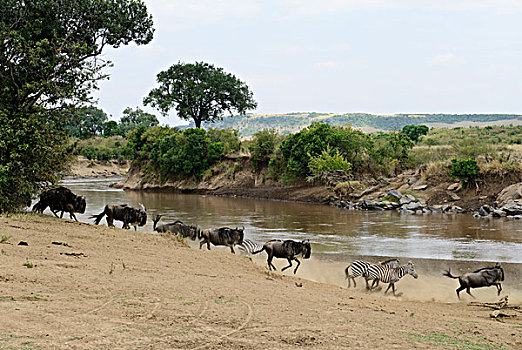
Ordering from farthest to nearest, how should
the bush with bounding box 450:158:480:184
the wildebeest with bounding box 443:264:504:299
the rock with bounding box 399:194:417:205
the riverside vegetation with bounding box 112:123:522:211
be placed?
the rock with bounding box 399:194:417:205
the riverside vegetation with bounding box 112:123:522:211
the bush with bounding box 450:158:480:184
the wildebeest with bounding box 443:264:504:299

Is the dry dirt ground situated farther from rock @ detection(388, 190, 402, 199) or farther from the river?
rock @ detection(388, 190, 402, 199)

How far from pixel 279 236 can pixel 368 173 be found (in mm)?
20192

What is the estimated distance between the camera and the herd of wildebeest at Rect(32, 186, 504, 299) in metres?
11.8

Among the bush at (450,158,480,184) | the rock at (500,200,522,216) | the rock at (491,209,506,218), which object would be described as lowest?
the rock at (491,209,506,218)

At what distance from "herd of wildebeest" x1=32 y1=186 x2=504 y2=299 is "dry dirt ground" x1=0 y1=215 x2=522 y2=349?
415 millimetres

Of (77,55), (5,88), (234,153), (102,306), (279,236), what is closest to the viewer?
(102,306)

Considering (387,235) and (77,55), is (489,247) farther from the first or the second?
(77,55)

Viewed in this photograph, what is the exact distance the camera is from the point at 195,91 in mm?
54000

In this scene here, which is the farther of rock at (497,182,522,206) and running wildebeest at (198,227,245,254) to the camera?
rock at (497,182,522,206)

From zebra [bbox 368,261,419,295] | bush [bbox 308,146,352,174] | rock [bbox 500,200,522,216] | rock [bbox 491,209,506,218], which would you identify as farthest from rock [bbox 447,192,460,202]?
zebra [bbox 368,261,419,295]

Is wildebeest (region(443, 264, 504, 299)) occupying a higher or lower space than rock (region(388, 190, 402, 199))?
lower

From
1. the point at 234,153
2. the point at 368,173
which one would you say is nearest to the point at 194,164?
the point at 234,153

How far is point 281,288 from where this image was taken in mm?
9922

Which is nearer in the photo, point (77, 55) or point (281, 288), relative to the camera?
point (281, 288)
